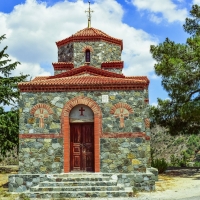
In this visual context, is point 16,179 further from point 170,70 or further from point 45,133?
point 170,70

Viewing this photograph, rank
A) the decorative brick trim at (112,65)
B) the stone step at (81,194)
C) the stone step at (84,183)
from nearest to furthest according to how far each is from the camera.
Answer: the stone step at (81,194) < the stone step at (84,183) < the decorative brick trim at (112,65)

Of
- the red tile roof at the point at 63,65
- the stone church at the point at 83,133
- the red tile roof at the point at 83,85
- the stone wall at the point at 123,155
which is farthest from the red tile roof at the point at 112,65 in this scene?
the stone wall at the point at 123,155

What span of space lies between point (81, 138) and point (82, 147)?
1.29 ft

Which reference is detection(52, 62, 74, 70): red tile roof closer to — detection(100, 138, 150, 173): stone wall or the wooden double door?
the wooden double door

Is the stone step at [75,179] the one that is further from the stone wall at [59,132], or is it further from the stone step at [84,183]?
the stone wall at [59,132]

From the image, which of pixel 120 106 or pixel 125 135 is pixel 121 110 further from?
pixel 125 135

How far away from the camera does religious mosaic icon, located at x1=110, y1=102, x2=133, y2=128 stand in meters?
12.6

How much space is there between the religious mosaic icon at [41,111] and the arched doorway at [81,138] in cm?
98

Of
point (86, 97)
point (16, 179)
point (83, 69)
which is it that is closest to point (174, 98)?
point (83, 69)

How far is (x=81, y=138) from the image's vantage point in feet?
42.7

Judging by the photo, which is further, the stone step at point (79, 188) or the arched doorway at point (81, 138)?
the arched doorway at point (81, 138)

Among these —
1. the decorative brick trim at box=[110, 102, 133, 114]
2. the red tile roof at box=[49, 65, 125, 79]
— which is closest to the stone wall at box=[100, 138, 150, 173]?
the decorative brick trim at box=[110, 102, 133, 114]

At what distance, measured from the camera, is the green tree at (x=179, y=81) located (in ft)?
54.2

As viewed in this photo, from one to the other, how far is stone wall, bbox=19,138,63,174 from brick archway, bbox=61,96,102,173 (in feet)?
0.82
